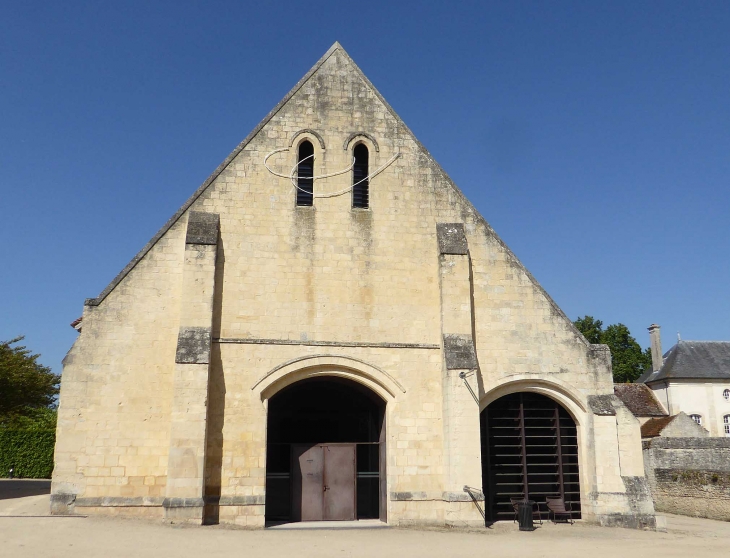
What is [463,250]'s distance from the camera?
1480cm

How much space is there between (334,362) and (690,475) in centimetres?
1210

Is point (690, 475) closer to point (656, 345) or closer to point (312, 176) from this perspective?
point (312, 176)

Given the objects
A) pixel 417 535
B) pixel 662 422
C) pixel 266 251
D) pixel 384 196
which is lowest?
pixel 417 535

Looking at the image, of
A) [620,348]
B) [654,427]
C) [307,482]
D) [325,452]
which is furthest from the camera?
[620,348]

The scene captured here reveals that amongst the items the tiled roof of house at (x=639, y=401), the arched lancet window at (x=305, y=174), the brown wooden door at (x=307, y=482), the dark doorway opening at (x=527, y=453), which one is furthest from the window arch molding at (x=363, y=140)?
the tiled roof of house at (x=639, y=401)

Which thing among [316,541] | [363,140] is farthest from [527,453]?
[363,140]

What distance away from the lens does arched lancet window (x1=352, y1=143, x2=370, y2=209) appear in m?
15.5

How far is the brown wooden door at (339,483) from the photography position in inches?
583

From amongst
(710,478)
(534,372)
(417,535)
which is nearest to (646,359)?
(710,478)

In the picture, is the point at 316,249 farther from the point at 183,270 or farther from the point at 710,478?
the point at 710,478

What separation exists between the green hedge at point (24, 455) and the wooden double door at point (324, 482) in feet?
62.7

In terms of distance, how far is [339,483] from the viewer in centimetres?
1501

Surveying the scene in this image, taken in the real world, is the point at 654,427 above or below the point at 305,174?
below

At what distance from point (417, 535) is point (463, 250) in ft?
20.0
